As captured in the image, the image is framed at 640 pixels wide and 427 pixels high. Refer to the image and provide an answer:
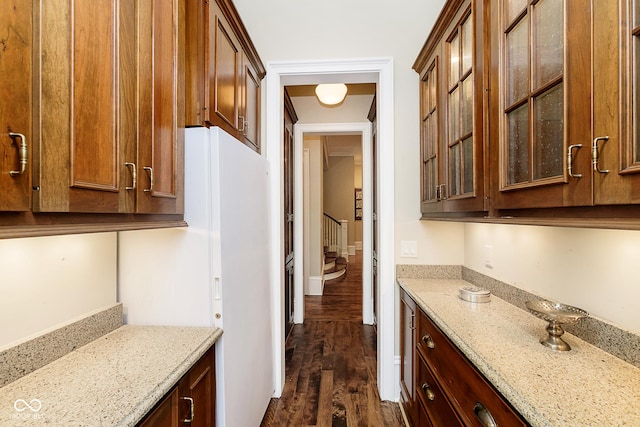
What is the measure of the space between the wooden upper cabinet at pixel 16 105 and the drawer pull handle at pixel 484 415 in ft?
4.45

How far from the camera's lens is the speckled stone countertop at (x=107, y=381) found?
0.76 metres

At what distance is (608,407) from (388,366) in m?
1.67

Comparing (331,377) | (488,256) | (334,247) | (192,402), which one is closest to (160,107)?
(192,402)

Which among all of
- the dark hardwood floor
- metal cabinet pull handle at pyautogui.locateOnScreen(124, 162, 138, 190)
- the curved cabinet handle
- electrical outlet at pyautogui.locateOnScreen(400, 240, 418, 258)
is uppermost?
metal cabinet pull handle at pyautogui.locateOnScreen(124, 162, 138, 190)

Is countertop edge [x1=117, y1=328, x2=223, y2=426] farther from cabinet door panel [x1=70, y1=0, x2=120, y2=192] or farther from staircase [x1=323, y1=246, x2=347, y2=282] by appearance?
staircase [x1=323, y1=246, x2=347, y2=282]

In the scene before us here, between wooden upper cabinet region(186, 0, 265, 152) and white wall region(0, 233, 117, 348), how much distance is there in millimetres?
688

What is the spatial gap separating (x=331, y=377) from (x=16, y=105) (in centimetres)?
259

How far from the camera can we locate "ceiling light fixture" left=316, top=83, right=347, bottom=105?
9.51 ft

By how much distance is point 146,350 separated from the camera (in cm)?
112

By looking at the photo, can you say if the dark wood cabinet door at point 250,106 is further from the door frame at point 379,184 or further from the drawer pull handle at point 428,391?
the drawer pull handle at point 428,391

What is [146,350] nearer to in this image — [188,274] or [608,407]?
[188,274]

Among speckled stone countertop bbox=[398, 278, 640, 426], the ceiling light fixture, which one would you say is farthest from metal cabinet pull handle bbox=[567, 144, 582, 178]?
the ceiling light fixture

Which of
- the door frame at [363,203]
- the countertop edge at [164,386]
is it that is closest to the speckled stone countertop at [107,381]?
the countertop edge at [164,386]

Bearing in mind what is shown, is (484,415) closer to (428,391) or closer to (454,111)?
(428,391)
